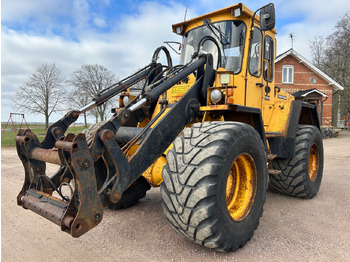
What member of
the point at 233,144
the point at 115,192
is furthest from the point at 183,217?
the point at 233,144

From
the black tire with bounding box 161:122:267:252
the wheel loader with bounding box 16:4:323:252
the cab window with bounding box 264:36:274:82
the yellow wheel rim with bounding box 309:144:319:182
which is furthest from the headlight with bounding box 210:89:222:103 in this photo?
the yellow wheel rim with bounding box 309:144:319:182

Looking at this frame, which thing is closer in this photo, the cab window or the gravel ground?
the gravel ground

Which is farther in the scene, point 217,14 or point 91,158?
point 217,14

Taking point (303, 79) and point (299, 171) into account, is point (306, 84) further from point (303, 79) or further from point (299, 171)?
point (299, 171)

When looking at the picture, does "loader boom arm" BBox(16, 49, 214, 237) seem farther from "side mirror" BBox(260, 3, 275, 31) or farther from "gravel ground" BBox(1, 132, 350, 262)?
"side mirror" BBox(260, 3, 275, 31)

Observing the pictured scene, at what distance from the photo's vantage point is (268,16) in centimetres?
345

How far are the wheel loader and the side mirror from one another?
12mm

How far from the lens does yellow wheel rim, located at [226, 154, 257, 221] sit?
319cm

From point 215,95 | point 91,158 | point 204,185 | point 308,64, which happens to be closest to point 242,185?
point 204,185

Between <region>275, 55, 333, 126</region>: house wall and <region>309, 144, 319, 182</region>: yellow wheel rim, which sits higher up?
<region>275, 55, 333, 126</region>: house wall

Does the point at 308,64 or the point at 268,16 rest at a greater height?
the point at 308,64

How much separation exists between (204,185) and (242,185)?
0.97m

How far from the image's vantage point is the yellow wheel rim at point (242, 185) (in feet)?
10.5

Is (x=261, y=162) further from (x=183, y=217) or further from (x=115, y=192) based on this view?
(x=115, y=192)
